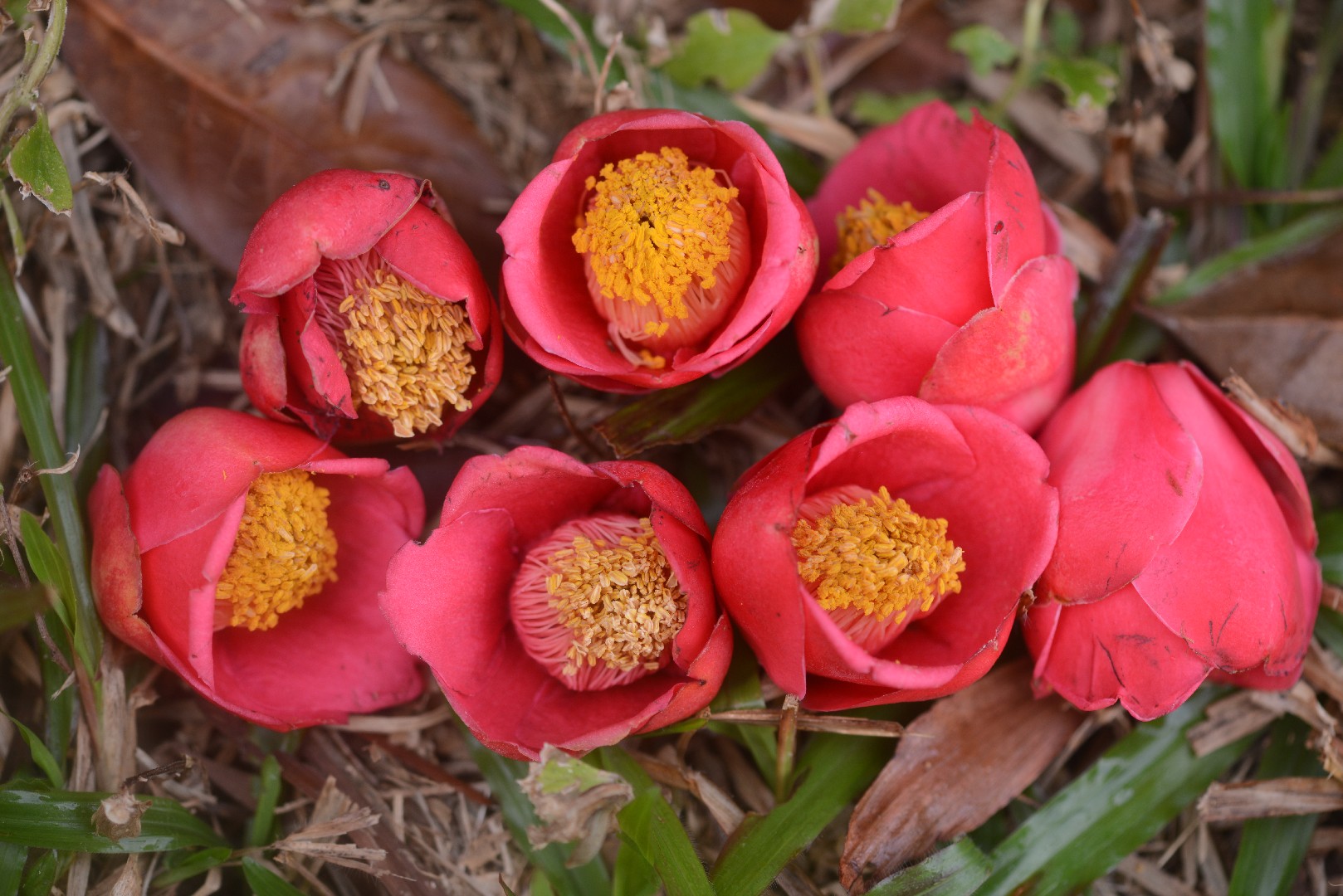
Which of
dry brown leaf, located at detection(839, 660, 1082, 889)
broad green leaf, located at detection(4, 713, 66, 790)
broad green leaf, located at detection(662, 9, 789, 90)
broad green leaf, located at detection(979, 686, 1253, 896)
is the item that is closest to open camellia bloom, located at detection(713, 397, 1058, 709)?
dry brown leaf, located at detection(839, 660, 1082, 889)

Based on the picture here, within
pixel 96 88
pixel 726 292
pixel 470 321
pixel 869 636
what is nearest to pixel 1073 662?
pixel 869 636

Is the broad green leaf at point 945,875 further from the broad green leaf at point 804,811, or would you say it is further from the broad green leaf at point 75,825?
the broad green leaf at point 75,825

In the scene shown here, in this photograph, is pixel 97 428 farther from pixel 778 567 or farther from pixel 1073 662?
pixel 1073 662

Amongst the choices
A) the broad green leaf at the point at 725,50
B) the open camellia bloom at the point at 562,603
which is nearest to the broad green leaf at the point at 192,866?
the open camellia bloom at the point at 562,603

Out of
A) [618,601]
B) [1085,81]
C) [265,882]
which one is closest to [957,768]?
[618,601]

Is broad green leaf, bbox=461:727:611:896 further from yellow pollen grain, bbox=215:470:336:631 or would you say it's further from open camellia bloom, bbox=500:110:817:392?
open camellia bloom, bbox=500:110:817:392

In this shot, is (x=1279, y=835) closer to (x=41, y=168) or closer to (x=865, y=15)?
(x=865, y=15)
